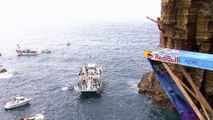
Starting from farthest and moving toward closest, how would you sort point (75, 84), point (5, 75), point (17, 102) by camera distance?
point (5, 75)
point (75, 84)
point (17, 102)

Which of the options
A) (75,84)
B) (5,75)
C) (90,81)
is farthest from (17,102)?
(5,75)

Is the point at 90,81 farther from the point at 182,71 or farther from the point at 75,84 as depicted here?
the point at 182,71

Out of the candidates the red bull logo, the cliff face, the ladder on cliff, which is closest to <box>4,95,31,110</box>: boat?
the cliff face

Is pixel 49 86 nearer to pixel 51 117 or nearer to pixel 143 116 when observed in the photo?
pixel 51 117

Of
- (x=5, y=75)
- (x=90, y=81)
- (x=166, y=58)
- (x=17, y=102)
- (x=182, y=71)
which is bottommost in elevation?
(x=17, y=102)

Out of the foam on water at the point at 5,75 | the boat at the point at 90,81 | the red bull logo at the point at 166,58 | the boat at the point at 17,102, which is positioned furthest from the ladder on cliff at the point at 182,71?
the foam on water at the point at 5,75

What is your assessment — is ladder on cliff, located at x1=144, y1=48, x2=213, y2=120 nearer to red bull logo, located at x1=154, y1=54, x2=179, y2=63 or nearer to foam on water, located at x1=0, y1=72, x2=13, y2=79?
red bull logo, located at x1=154, y1=54, x2=179, y2=63
